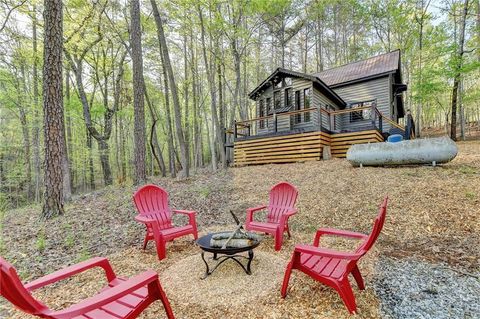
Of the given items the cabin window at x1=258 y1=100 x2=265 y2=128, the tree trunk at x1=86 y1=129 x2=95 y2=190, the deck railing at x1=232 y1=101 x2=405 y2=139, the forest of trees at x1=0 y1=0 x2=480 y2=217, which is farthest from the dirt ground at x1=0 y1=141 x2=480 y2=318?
the tree trunk at x1=86 y1=129 x2=95 y2=190

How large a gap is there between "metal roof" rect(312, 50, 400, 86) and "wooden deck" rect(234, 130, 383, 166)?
518 cm

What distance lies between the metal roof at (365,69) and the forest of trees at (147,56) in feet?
6.78

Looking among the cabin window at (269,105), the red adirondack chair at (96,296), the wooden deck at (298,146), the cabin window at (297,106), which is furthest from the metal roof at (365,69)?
the red adirondack chair at (96,296)

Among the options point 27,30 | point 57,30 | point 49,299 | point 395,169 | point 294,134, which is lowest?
point 49,299

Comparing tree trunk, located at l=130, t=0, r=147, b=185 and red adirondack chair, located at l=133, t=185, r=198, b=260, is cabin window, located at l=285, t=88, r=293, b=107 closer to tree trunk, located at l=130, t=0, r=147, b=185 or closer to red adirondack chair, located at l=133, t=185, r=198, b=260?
tree trunk, located at l=130, t=0, r=147, b=185

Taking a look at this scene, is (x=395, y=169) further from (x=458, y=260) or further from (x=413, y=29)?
(x=413, y=29)

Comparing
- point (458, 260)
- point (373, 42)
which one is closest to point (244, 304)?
point (458, 260)

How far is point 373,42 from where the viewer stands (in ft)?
70.9

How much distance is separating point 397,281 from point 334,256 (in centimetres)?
116

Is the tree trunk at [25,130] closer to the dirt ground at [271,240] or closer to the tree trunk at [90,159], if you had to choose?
the tree trunk at [90,159]

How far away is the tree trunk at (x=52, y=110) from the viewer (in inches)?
208

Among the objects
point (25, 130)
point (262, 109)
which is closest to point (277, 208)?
point (262, 109)

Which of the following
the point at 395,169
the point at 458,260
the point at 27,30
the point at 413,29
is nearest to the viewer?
the point at 458,260

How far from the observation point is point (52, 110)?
5398 millimetres
